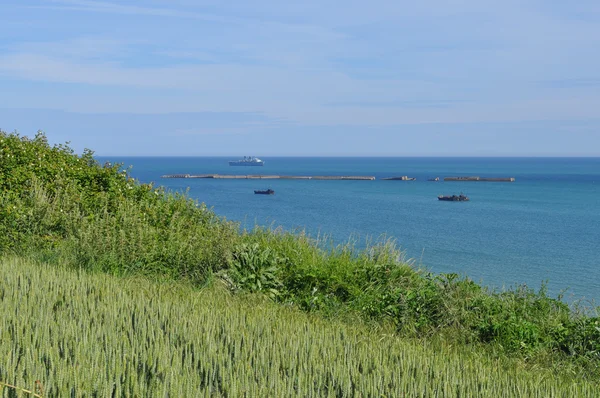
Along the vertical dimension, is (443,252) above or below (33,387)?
below

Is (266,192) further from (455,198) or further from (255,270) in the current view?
(255,270)

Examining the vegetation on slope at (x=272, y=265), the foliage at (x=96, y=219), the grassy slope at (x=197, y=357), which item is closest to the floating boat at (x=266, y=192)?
the foliage at (x=96, y=219)

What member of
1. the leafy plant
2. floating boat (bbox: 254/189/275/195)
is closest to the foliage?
the leafy plant

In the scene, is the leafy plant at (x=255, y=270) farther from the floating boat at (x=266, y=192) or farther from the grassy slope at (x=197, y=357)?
the floating boat at (x=266, y=192)

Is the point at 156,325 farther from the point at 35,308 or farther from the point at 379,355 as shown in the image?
the point at 379,355

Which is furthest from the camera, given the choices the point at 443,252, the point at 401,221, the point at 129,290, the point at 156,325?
the point at 401,221

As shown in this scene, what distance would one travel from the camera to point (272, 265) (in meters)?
9.84

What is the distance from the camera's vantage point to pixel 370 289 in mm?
9633

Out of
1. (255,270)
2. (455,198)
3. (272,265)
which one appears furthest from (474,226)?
(255,270)

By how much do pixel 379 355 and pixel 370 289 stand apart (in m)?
4.18

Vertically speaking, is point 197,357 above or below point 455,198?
above

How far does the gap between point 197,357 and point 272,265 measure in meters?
5.01

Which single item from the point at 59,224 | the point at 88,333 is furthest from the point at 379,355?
the point at 59,224

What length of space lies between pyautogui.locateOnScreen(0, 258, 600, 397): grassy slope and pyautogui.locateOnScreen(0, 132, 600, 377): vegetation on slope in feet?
4.05
